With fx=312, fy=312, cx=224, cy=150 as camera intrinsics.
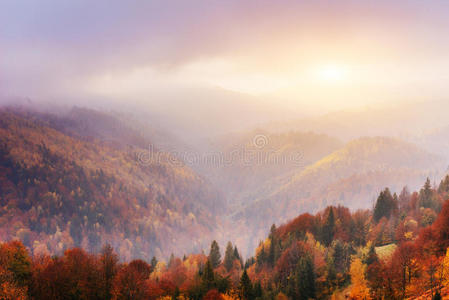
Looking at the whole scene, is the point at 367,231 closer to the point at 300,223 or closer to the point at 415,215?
the point at 415,215

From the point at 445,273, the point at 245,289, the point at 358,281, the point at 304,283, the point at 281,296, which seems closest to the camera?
the point at 445,273

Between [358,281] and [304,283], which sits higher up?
[358,281]

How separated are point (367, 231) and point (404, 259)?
97.0ft

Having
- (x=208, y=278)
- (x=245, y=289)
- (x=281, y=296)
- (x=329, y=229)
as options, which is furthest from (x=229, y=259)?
(x=281, y=296)

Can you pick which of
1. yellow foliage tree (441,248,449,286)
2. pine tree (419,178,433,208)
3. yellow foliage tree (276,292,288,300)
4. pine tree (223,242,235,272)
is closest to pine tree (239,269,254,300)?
yellow foliage tree (276,292,288,300)

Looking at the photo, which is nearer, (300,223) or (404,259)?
(404,259)

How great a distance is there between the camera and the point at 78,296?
145 ft

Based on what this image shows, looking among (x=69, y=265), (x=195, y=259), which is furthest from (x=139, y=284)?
(x=195, y=259)

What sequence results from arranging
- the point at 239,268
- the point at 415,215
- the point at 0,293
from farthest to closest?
the point at 239,268 < the point at 415,215 < the point at 0,293

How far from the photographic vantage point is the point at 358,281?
4784 centimetres

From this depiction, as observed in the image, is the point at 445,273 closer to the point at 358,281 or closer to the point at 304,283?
the point at 358,281

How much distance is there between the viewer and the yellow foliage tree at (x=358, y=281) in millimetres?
43891

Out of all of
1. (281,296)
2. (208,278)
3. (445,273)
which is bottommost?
(281,296)

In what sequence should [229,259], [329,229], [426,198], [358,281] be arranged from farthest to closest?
[229,259] → [426,198] → [329,229] → [358,281]
